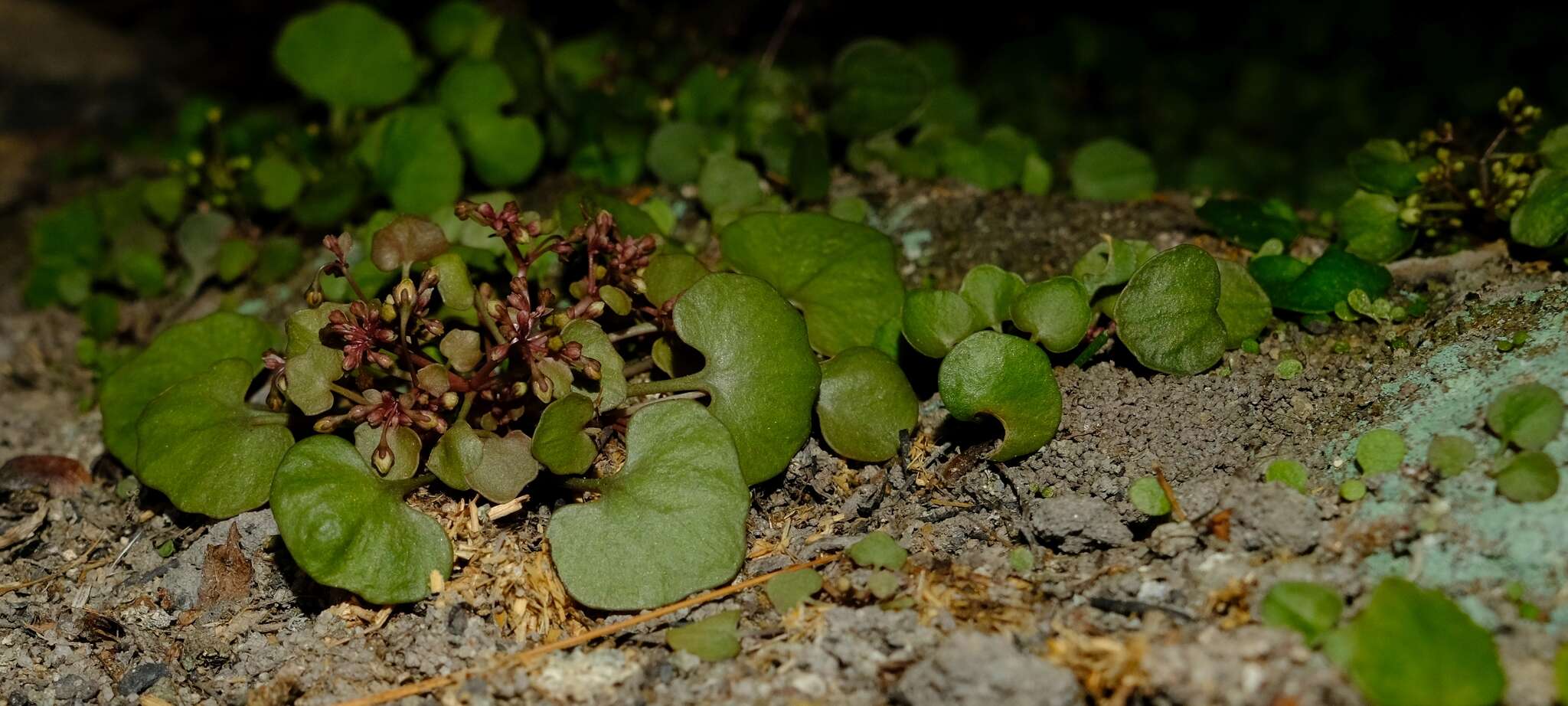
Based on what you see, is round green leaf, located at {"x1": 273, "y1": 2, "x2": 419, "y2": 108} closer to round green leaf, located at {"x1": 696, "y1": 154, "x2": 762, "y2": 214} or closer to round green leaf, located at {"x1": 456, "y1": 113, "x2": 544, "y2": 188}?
round green leaf, located at {"x1": 456, "y1": 113, "x2": 544, "y2": 188}

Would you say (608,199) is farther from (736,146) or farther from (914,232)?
(914,232)

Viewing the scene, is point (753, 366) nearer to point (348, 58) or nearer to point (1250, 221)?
point (1250, 221)

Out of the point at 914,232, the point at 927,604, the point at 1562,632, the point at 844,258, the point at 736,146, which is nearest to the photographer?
the point at 1562,632

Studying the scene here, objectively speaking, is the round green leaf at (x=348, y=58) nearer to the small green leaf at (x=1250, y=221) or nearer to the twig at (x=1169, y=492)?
the small green leaf at (x=1250, y=221)

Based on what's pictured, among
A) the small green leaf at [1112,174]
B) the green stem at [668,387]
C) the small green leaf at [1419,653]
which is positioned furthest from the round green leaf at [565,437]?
the small green leaf at [1112,174]

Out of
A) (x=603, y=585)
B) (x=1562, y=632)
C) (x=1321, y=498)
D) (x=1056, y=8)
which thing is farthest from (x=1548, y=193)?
(x=1056, y=8)
